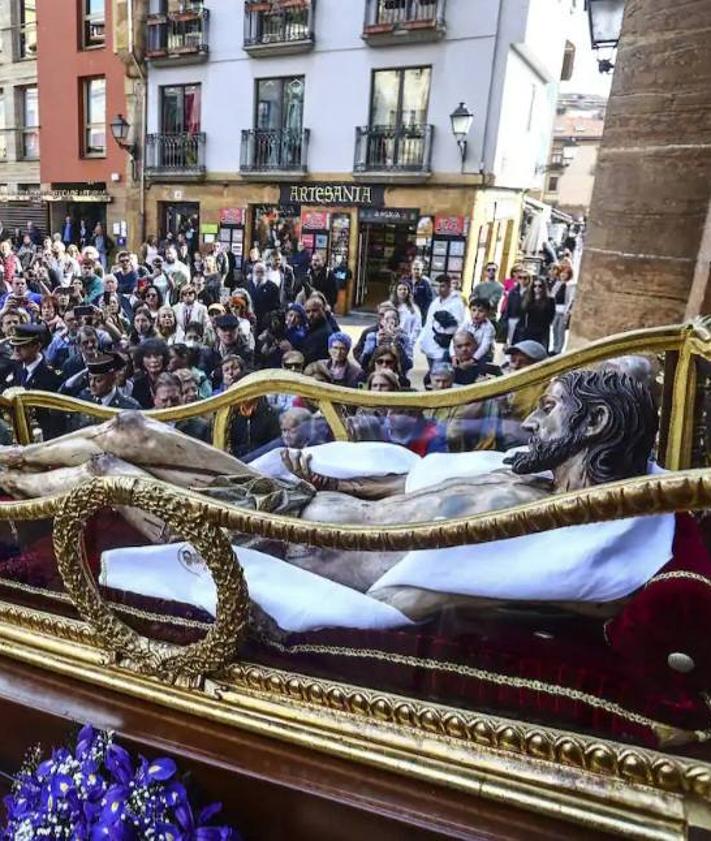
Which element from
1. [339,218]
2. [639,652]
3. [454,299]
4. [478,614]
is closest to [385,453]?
[478,614]

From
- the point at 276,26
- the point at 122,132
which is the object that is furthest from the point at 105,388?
the point at 276,26

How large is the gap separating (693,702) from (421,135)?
727cm

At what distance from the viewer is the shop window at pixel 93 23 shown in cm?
476

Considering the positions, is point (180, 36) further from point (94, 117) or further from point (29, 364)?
point (29, 364)

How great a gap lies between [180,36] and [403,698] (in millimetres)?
6506

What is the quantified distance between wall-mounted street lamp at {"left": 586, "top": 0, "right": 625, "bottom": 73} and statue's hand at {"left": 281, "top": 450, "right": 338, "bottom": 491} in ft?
6.48

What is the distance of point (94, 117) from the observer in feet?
21.4

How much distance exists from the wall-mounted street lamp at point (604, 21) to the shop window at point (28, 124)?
15.9 ft

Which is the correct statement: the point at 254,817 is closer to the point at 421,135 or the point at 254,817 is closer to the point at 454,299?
the point at 454,299

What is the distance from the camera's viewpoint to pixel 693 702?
710 mm

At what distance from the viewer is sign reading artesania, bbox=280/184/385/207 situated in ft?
25.6

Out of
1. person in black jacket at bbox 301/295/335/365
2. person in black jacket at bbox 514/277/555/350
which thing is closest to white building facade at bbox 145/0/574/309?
person in black jacket at bbox 514/277/555/350

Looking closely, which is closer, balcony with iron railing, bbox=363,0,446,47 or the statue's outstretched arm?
the statue's outstretched arm

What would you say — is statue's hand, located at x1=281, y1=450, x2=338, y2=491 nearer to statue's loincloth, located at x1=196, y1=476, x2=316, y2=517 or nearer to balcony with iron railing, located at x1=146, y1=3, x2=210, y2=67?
statue's loincloth, located at x1=196, y1=476, x2=316, y2=517
